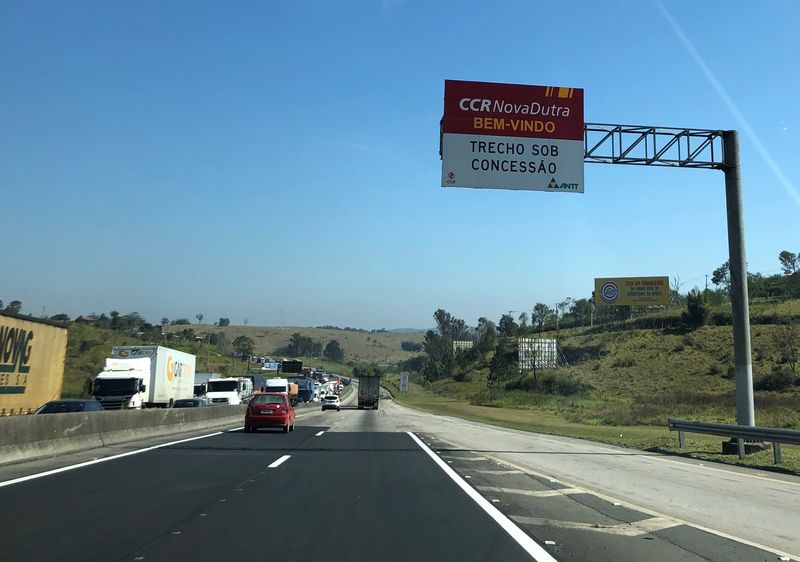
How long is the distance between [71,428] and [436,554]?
43.5 feet

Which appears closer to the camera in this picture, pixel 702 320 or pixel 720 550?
pixel 720 550

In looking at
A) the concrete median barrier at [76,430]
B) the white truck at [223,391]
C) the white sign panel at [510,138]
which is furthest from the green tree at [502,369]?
the white sign panel at [510,138]

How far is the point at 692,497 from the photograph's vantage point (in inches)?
435

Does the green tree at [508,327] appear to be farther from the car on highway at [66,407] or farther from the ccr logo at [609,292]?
the car on highway at [66,407]

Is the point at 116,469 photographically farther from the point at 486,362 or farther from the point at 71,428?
the point at 486,362

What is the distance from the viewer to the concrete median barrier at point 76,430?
544 inches

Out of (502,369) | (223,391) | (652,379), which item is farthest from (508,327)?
(223,391)

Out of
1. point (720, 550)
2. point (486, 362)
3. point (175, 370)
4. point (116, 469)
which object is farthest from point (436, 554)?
point (486, 362)

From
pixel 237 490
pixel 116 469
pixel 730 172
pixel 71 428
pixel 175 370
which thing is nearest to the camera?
pixel 237 490

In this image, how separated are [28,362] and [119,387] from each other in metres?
10.9

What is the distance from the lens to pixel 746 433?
17484mm

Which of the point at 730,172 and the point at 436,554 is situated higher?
the point at 730,172

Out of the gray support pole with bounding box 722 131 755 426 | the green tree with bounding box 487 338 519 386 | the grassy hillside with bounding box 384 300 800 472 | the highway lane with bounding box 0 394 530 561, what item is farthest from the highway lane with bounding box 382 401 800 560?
the green tree with bounding box 487 338 519 386

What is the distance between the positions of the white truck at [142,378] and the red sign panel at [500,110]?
23003 mm
